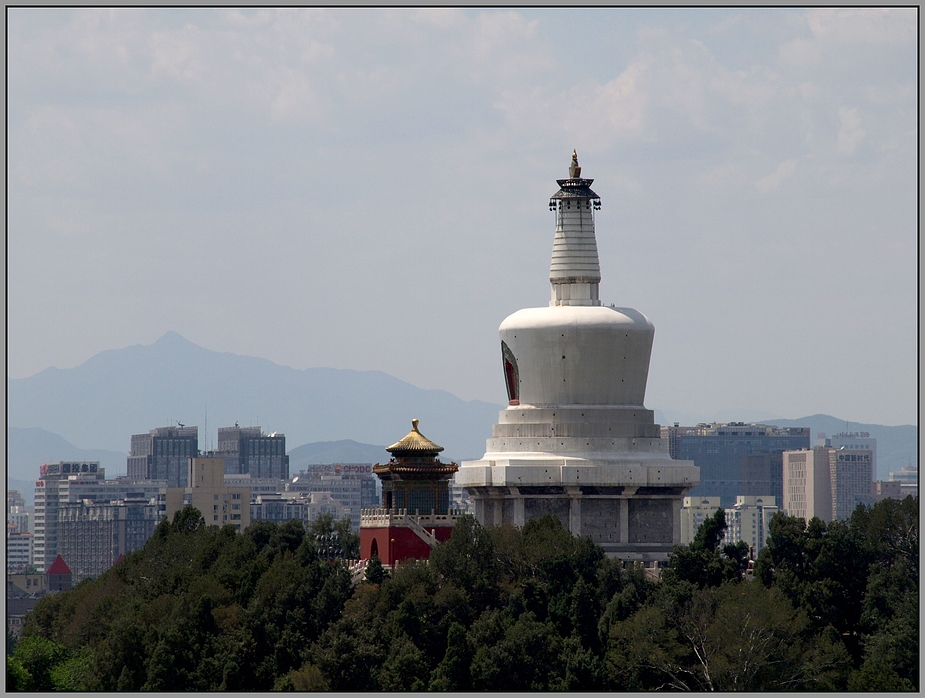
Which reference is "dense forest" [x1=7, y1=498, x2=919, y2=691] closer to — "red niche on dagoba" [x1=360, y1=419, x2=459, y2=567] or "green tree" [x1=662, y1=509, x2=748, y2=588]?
"green tree" [x1=662, y1=509, x2=748, y2=588]

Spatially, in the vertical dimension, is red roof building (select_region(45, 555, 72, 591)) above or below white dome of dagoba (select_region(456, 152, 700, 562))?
below

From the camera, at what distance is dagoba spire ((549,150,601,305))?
226ft

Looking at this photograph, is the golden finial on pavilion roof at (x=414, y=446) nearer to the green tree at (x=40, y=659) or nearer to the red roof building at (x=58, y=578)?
the green tree at (x=40, y=659)

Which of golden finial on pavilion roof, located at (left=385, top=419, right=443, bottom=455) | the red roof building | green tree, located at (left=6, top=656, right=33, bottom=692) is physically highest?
golden finial on pavilion roof, located at (left=385, top=419, right=443, bottom=455)

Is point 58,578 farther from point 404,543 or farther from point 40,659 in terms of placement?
point 40,659

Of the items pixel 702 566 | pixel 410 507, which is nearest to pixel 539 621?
pixel 702 566

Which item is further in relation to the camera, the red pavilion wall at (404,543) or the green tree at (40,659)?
the red pavilion wall at (404,543)

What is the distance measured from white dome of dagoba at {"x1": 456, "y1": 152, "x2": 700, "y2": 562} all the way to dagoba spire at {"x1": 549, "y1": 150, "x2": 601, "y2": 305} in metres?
0.03

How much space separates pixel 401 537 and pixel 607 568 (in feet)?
28.1

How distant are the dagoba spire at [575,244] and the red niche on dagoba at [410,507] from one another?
628 centimetres

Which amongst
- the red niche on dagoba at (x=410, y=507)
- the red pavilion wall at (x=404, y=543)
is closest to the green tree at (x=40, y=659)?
the red niche on dagoba at (x=410, y=507)

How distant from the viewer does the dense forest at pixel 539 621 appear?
55.1 meters

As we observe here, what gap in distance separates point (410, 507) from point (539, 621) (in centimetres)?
929

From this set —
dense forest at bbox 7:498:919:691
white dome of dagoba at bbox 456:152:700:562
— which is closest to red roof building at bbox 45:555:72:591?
white dome of dagoba at bbox 456:152:700:562
